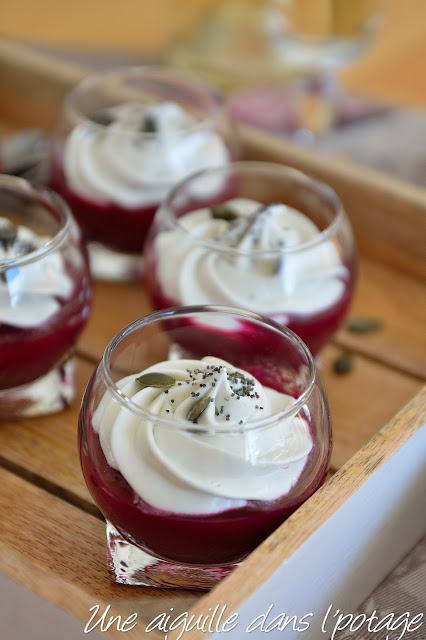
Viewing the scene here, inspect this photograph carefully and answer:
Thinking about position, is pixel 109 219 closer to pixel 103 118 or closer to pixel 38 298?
pixel 103 118

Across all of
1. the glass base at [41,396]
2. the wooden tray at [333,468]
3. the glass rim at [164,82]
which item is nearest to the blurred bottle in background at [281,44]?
the glass rim at [164,82]

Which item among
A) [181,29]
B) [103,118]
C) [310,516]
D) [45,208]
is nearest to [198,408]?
[310,516]

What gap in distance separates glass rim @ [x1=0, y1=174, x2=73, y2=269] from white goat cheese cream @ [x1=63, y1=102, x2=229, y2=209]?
14 centimetres

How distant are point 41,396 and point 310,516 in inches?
14.7

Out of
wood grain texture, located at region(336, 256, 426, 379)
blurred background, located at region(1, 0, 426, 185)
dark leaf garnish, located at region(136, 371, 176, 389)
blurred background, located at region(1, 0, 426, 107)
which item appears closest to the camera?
dark leaf garnish, located at region(136, 371, 176, 389)

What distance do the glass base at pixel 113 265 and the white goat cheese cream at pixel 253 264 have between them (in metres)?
0.19

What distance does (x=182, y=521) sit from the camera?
649mm

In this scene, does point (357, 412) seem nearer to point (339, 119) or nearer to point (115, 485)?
point (115, 485)

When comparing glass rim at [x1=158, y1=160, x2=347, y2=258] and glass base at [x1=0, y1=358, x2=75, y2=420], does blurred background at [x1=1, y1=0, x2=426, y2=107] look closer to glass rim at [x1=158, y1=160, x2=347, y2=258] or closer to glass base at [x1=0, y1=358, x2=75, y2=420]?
glass rim at [x1=158, y1=160, x2=347, y2=258]

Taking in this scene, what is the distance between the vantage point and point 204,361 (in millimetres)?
749

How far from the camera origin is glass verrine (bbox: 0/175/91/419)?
0.83 meters

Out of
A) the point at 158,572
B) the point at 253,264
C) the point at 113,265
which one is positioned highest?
the point at 253,264

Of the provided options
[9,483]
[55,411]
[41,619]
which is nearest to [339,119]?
[55,411]

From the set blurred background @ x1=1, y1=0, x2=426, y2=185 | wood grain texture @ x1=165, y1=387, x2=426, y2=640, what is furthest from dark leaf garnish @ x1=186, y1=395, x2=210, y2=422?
blurred background @ x1=1, y1=0, x2=426, y2=185
